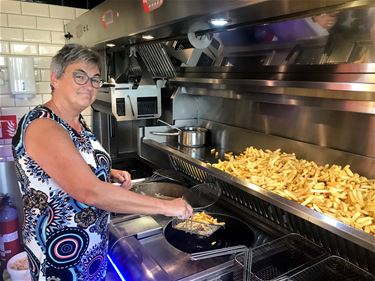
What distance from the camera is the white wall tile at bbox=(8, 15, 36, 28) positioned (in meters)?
2.91

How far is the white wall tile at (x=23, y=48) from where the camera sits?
2961 millimetres

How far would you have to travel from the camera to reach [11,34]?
9.61ft

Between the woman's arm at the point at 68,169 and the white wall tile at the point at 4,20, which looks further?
the white wall tile at the point at 4,20

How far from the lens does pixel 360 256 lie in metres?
1.09

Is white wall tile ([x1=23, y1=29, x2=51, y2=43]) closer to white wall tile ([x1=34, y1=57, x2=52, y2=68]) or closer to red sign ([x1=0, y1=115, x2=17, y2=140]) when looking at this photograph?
white wall tile ([x1=34, y1=57, x2=52, y2=68])

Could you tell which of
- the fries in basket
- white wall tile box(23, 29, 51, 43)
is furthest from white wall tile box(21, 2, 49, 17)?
the fries in basket

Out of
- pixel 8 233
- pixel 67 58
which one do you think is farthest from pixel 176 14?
pixel 8 233

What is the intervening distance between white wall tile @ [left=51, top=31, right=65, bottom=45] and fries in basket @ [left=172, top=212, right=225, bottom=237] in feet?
8.25

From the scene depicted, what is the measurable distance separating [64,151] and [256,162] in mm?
1013

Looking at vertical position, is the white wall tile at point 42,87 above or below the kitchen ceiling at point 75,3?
below

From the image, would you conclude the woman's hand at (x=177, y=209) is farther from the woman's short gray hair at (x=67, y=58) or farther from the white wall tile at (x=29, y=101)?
the white wall tile at (x=29, y=101)

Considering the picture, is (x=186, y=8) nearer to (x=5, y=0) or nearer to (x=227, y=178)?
(x=227, y=178)

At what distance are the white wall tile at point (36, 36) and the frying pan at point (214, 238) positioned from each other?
97.9 inches

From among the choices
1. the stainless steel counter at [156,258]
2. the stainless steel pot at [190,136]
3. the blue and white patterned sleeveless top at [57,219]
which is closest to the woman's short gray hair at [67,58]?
the blue and white patterned sleeveless top at [57,219]
